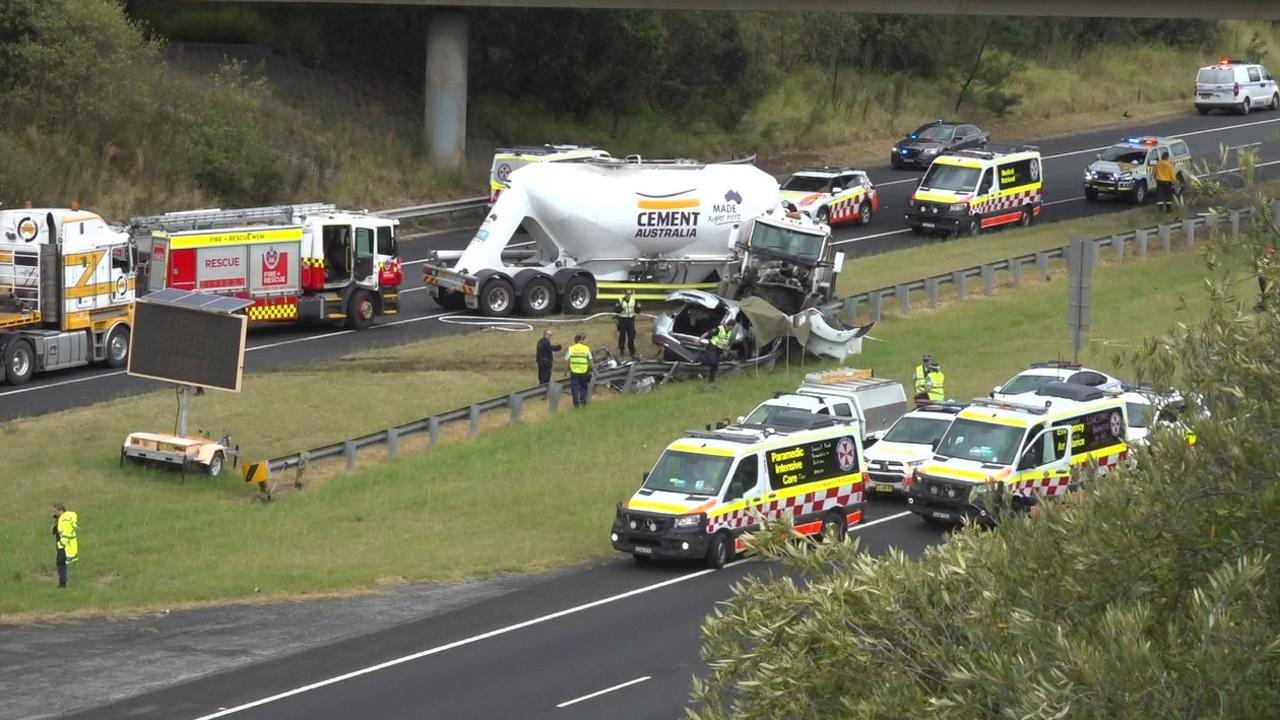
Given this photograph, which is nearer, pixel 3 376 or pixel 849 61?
pixel 3 376

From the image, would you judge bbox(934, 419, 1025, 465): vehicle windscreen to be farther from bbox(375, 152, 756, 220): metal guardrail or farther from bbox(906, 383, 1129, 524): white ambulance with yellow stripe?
bbox(375, 152, 756, 220): metal guardrail

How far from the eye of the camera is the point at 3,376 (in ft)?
114

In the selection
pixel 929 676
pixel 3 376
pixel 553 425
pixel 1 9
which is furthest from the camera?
pixel 1 9

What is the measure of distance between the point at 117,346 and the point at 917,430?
645 inches

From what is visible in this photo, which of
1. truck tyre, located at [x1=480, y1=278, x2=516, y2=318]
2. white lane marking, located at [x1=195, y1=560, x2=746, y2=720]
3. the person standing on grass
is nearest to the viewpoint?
white lane marking, located at [x1=195, y1=560, x2=746, y2=720]

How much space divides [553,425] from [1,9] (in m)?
24.5

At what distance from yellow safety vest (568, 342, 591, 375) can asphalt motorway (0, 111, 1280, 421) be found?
6748mm

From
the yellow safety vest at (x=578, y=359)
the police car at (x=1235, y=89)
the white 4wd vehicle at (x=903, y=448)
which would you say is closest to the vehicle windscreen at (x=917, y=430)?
the white 4wd vehicle at (x=903, y=448)

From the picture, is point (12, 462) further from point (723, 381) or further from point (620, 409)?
point (723, 381)

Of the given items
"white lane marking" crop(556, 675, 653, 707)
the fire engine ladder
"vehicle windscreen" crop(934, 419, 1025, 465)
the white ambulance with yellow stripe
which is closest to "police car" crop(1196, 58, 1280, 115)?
the white ambulance with yellow stripe

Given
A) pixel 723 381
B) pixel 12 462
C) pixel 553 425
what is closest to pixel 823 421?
pixel 553 425

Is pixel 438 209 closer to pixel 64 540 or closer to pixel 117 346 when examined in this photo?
pixel 117 346

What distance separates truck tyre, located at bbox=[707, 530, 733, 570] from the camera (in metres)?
24.4

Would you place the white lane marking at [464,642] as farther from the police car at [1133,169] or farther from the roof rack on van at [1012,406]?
the police car at [1133,169]
